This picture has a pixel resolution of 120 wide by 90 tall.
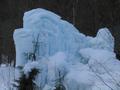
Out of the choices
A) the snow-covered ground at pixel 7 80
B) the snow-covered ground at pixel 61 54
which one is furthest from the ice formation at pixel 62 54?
the snow-covered ground at pixel 7 80

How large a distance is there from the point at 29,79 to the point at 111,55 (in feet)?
20.0

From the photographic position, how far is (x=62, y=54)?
13492mm

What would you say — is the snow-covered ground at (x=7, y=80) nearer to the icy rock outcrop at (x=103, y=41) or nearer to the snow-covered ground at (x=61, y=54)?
the snow-covered ground at (x=61, y=54)

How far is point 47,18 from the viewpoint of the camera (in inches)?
559

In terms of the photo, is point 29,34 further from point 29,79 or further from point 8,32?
point 8,32

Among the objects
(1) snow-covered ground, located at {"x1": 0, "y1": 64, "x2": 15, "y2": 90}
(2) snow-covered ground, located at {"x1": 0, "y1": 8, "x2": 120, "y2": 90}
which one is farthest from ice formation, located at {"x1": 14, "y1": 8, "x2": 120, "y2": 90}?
(1) snow-covered ground, located at {"x1": 0, "y1": 64, "x2": 15, "y2": 90}

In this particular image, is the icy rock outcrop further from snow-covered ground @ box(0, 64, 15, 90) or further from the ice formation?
snow-covered ground @ box(0, 64, 15, 90)

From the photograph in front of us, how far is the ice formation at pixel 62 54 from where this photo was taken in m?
12.2

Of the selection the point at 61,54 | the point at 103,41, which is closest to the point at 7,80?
the point at 61,54

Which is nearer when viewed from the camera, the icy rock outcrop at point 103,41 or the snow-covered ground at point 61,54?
the snow-covered ground at point 61,54

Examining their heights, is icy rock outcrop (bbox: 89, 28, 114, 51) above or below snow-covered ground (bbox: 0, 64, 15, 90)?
above

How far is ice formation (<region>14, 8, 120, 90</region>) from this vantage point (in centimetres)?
1222

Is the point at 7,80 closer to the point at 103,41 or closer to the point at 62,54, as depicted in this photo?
the point at 62,54

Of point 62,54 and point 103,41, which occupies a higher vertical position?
point 103,41
